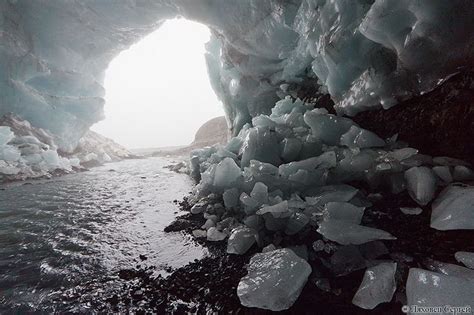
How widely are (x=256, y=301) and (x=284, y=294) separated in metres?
0.15

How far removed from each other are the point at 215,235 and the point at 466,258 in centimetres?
168

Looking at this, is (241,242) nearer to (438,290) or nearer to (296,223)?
(296,223)

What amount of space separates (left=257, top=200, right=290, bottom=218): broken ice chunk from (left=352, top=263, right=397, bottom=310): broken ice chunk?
69 cm

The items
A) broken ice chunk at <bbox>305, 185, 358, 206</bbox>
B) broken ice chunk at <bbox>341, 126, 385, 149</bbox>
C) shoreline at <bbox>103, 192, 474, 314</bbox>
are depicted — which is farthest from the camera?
broken ice chunk at <bbox>341, 126, 385, 149</bbox>

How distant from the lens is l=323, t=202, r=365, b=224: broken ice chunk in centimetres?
175

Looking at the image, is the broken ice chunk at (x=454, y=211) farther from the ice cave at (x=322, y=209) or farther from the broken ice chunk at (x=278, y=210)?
the broken ice chunk at (x=278, y=210)

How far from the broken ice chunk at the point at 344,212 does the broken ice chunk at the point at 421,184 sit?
53 centimetres

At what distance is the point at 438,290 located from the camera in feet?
3.66

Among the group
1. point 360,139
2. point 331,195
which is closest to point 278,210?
point 331,195

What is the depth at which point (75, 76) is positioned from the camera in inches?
535

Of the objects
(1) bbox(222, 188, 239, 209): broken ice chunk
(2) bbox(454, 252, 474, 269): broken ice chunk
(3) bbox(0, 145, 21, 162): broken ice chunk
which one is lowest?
(2) bbox(454, 252, 474, 269): broken ice chunk

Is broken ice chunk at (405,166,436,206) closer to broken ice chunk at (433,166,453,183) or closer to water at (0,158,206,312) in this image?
broken ice chunk at (433,166,453,183)

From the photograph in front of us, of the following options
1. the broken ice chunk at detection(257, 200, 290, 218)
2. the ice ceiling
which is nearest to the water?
the broken ice chunk at detection(257, 200, 290, 218)

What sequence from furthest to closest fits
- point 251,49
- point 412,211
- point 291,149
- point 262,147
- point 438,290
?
point 251,49 → point 262,147 → point 291,149 → point 412,211 → point 438,290
